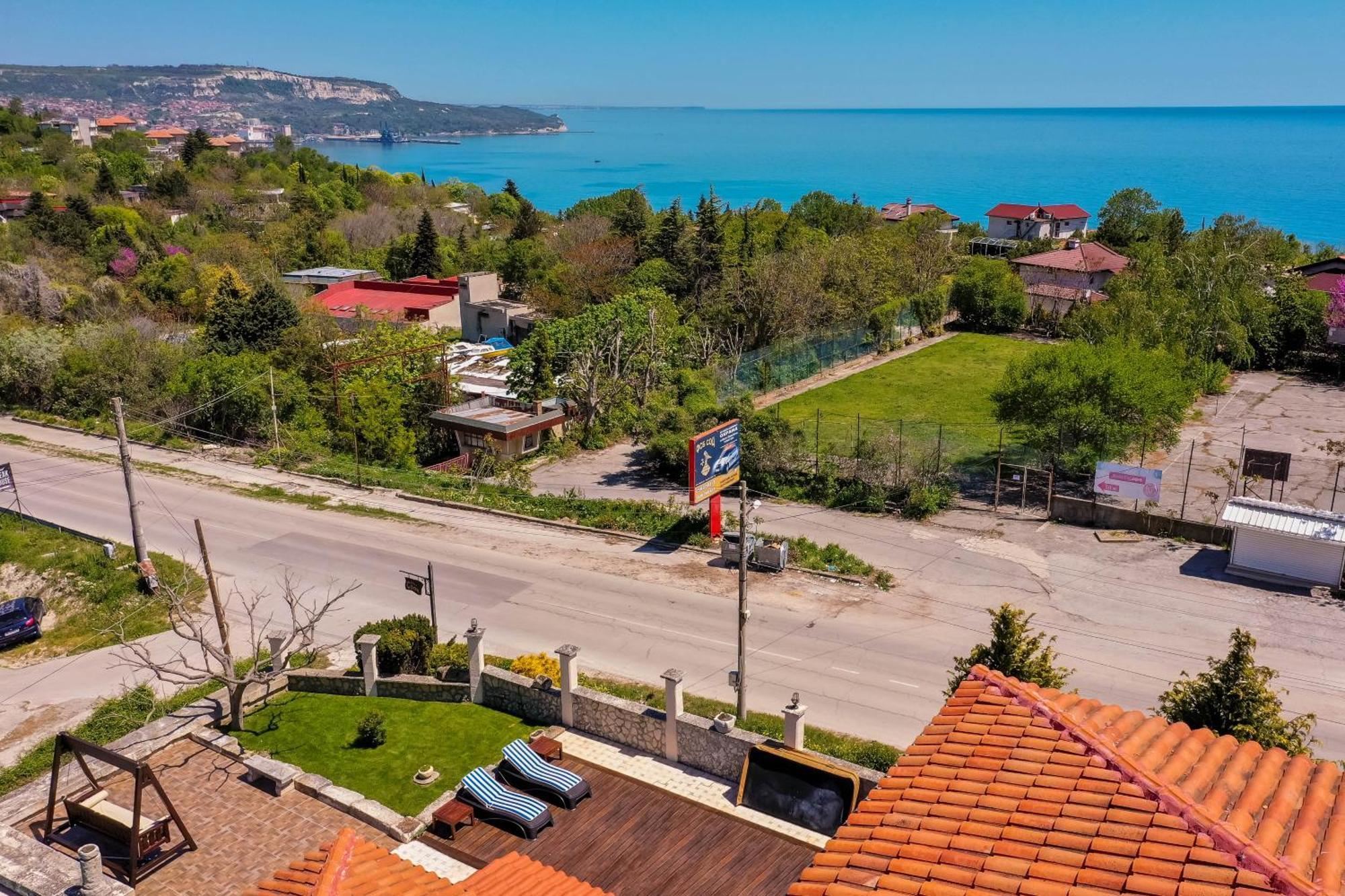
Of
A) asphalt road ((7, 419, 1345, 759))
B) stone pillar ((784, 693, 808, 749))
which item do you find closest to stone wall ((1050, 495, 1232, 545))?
asphalt road ((7, 419, 1345, 759))

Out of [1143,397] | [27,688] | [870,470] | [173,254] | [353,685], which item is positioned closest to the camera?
[353,685]

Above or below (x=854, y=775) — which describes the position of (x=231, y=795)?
below

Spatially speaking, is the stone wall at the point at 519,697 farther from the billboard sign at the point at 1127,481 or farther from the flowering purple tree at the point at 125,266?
the flowering purple tree at the point at 125,266

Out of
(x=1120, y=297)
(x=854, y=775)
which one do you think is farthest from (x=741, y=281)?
(x=854, y=775)

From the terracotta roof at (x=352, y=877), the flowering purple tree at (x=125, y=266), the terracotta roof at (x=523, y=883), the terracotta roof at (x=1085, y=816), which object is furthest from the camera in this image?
the flowering purple tree at (x=125, y=266)

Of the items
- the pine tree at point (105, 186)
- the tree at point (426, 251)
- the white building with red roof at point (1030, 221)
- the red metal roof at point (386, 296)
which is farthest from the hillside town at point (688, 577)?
the pine tree at point (105, 186)

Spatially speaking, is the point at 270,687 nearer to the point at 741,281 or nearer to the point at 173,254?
the point at 741,281

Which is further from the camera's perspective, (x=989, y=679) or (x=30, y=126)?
(x=30, y=126)

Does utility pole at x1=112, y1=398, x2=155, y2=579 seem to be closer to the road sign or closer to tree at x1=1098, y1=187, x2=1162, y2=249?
the road sign
